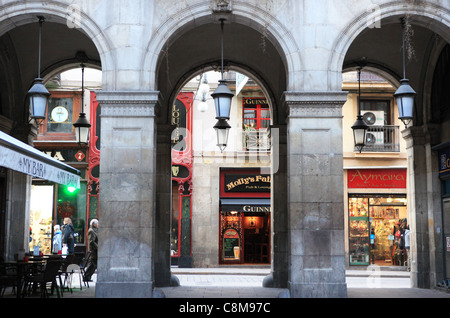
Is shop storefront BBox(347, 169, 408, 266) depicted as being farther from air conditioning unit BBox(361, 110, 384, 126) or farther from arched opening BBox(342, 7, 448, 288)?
arched opening BBox(342, 7, 448, 288)

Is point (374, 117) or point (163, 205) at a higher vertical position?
point (374, 117)

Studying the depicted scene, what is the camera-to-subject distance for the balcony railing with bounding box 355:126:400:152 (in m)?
25.8

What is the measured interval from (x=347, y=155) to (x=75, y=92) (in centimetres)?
1193

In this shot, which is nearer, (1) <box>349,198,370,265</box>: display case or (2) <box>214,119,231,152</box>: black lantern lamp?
(2) <box>214,119,231,152</box>: black lantern lamp

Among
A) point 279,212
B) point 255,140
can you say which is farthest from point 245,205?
point 279,212

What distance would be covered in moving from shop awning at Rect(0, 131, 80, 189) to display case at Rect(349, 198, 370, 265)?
53.9 feet

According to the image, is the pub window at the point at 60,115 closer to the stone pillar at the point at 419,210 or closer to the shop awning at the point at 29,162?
the shop awning at the point at 29,162

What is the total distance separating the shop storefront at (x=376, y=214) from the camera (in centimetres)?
2569

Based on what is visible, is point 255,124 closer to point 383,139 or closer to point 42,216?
point 383,139

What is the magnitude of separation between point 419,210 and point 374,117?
11460 mm

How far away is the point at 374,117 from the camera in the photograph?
2580 centimetres

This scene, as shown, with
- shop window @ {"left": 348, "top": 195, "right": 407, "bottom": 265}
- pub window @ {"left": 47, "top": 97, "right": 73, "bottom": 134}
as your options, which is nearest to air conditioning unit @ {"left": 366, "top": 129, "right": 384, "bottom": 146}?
shop window @ {"left": 348, "top": 195, "right": 407, "bottom": 265}
